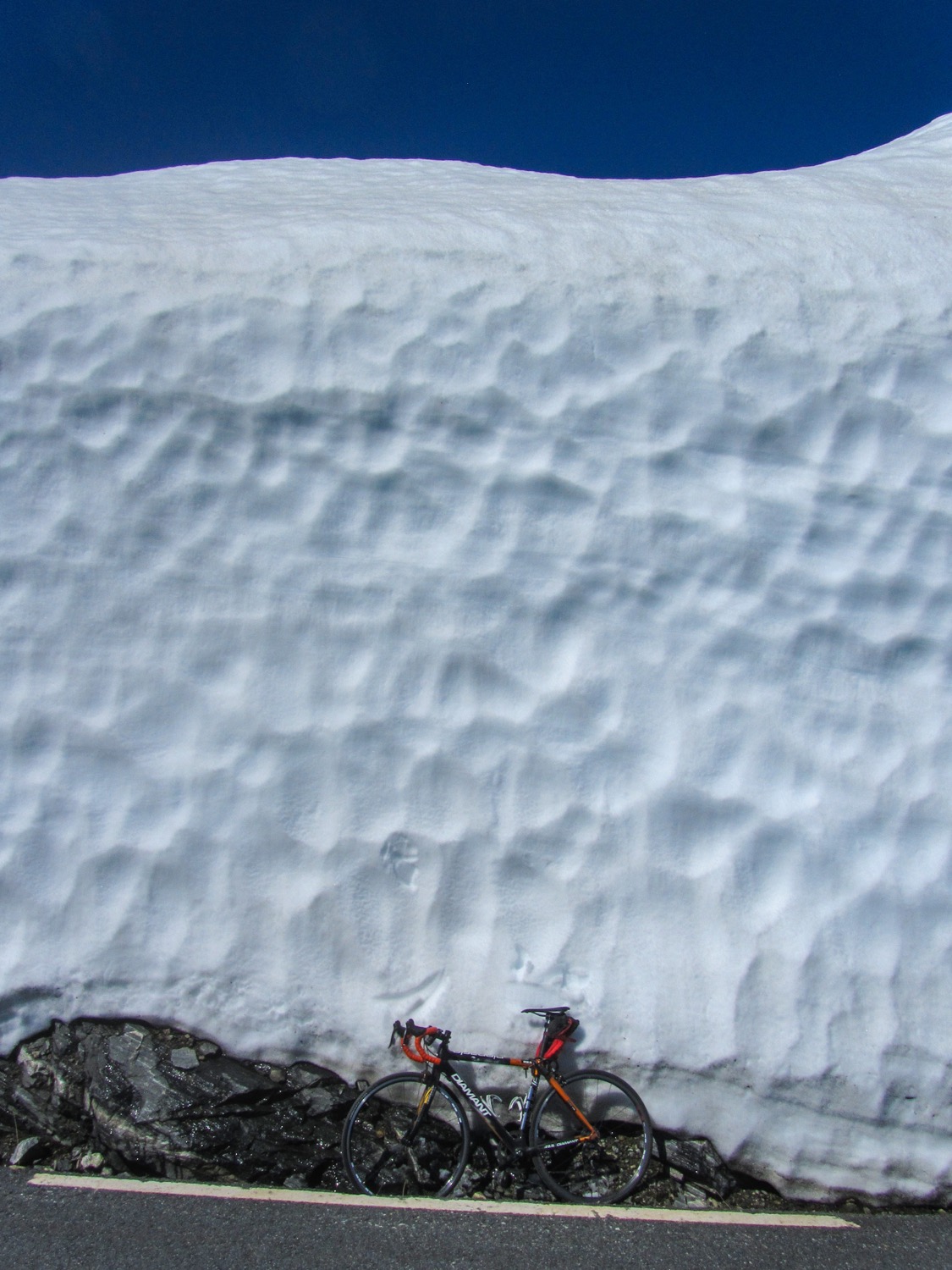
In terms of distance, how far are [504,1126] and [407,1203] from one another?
1.38ft

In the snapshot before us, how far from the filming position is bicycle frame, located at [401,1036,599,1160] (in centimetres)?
305

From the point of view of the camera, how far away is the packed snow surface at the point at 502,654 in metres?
3.26

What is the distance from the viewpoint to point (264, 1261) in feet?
8.29

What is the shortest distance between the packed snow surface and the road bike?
4.5 inches

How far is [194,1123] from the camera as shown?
3074 mm

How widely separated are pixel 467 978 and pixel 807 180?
4.11 metres

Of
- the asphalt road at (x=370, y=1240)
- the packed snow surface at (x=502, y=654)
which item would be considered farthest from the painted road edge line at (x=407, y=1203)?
the packed snow surface at (x=502, y=654)

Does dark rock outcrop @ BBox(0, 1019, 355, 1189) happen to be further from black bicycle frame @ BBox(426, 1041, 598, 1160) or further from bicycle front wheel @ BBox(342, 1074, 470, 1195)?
black bicycle frame @ BBox(426, 1041, 598, 1160)

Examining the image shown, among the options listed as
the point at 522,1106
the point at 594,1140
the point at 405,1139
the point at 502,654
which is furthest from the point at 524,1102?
the point at 502,654

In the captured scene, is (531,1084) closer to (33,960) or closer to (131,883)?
(131,883)

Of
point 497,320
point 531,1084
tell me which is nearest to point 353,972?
point 531,1084

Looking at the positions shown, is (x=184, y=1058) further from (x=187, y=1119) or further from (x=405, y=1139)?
(x=405, y=1139)

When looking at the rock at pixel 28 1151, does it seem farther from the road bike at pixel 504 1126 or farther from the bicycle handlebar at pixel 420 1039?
the bicycle handlebar at pixel 420 1039

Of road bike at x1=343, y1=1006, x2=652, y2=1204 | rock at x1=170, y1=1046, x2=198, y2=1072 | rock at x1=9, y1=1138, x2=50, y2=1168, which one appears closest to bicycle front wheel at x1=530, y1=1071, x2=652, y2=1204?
road bike at x1=343, y1=1006, x2=652, y2=1204
